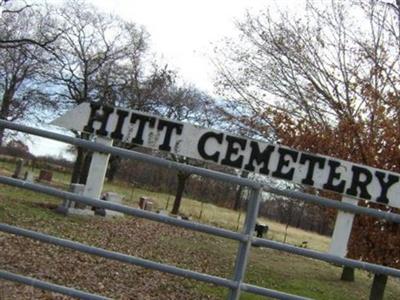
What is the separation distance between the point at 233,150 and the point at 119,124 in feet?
2.75

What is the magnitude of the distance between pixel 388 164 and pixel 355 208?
1021 cm

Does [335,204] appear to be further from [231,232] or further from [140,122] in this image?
[140,122]

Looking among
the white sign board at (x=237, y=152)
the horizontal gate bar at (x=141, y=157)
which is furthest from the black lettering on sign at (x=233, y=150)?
the horizontal gate bar at (x=141, y=157)

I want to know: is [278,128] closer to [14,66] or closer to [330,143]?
[330,143]

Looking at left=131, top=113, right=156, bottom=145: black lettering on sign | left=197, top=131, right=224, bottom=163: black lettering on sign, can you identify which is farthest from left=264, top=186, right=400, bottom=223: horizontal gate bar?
left=131, top=113, right=156, bottom=145: black lettering on sign

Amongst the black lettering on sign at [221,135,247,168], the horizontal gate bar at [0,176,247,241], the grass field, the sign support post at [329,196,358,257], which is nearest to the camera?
the horizontal gate bar at [0,176,247,241]

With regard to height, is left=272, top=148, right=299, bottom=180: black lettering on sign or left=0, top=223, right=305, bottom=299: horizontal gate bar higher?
left=272, top=148, right=299, bottom=180: black lettering on sign

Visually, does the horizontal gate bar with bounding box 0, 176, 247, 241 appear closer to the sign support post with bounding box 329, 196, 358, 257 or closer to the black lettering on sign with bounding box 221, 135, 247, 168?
the black lettering on sign with bounding box 221, 135, 247, 168

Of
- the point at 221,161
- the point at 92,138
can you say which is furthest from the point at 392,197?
the point at 92,138

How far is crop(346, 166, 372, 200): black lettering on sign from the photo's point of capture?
4.62m

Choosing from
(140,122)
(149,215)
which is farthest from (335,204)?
(140,122)

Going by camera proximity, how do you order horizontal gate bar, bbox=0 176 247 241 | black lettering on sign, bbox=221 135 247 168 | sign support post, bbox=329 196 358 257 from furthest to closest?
black lettering on sign, bbox=221 135 247 168
sign support post, bbox=329 196 358 257
horizontal gate bar, bbox=0 176 247 241

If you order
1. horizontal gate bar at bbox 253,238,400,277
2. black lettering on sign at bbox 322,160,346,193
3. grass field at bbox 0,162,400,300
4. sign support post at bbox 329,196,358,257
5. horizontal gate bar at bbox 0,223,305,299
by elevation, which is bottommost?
grass field at bbox 0,162,400,300

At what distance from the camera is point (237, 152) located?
4645 mm
